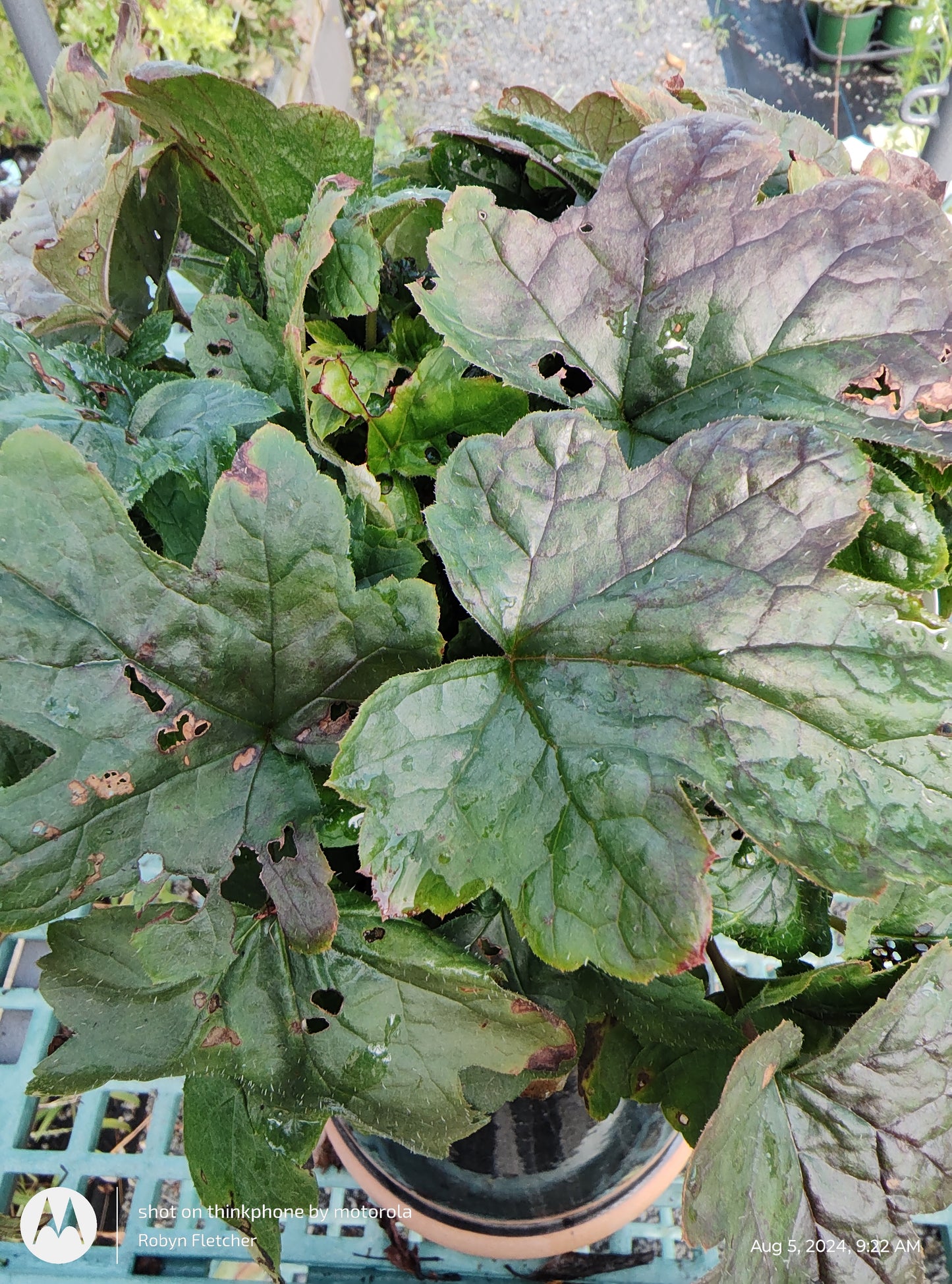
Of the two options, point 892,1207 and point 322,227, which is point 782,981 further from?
point 322,227

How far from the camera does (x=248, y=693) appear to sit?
0.47 m

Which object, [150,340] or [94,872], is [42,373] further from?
[94,872]

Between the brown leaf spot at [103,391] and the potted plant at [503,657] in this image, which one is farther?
the brown leaf spot at [103,391]

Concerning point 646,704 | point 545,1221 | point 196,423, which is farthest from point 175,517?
point 545,1221

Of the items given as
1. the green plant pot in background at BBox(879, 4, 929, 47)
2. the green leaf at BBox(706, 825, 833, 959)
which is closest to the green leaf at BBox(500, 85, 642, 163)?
the green leaf at BBox(706, 825, 833, 959)

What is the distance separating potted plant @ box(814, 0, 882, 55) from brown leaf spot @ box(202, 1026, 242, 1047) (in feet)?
8.57

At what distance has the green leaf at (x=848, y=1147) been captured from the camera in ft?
1.56

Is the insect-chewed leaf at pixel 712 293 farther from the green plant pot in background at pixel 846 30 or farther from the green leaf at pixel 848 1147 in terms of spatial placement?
the green plant pot in background at pixel 846 30

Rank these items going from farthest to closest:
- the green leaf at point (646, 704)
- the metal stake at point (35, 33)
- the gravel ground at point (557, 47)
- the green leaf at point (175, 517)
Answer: the gravel ground at point (557, 47) → the metal stake at point (35, 33) → the green leaf at point (175, 517) → the green leaf at point (646, 704)

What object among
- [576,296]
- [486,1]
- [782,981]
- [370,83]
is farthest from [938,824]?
[486,1]

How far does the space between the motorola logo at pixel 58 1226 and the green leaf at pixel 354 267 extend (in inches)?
26.8

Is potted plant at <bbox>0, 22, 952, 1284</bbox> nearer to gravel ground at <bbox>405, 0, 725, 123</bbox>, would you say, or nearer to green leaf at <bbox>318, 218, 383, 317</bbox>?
green leaf at <bbox>318, 218, 383, 317</bbox>

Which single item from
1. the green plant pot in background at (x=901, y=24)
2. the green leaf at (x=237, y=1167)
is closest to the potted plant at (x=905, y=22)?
the green plant pot in background at (x=901, y=24)

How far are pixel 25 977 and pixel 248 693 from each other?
602 millimetres
